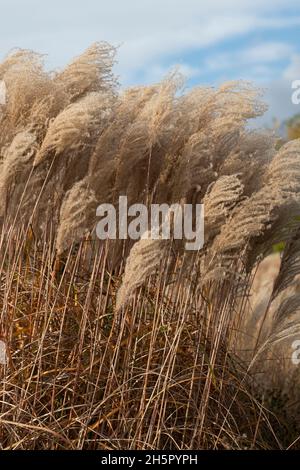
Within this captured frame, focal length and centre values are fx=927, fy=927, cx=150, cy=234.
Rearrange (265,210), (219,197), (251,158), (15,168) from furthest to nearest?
(251,158)
(15,168)
(265,210)
(219,197)

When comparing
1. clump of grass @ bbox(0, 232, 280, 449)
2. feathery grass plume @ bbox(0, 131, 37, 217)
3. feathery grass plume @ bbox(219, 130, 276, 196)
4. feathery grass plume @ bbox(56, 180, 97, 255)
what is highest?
feathery grass plume @ bbox(219, 130, 276, 196)

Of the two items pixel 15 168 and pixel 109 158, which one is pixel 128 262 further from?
pixel 15 168

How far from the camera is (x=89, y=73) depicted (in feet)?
16.0

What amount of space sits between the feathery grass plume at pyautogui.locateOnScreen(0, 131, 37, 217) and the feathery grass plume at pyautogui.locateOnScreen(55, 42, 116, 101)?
381mm

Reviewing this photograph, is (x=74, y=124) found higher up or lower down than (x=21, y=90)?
lower down

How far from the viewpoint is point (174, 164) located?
4.77 m

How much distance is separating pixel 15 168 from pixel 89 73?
668 mm

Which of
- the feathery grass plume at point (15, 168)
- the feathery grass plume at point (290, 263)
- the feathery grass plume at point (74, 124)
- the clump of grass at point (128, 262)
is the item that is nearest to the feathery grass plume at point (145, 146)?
the clump of grass at point (128, 262)

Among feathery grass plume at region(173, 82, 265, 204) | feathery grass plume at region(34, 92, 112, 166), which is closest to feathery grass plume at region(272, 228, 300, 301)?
feathery grass plume at region(173, 82, 265, 204)

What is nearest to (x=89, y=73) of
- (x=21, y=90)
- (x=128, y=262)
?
(x=21, y=90)

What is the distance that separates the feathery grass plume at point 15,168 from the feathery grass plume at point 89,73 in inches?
15.0

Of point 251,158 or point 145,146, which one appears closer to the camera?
point 145,146

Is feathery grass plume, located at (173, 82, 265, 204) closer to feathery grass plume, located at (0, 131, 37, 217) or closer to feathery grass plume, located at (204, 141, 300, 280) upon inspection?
feathery grass plume, located at (204, 141, 300, 280)

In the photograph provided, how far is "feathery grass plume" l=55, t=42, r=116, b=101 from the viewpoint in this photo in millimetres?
4848
